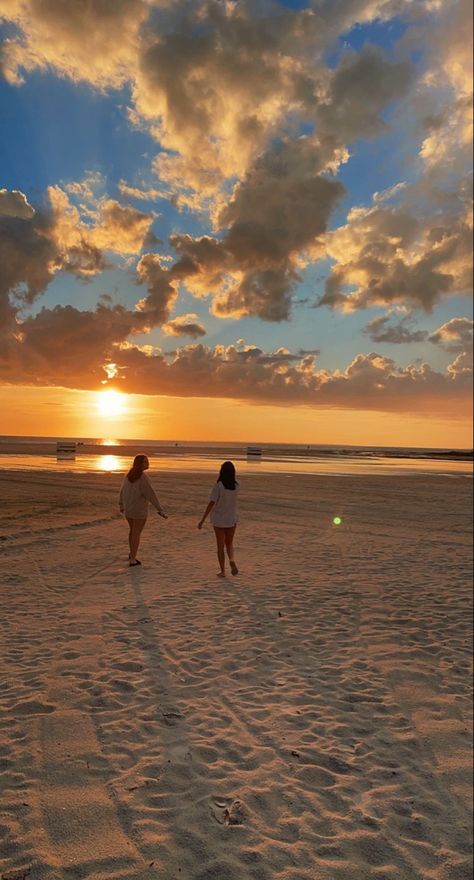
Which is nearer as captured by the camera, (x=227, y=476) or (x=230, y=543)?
(x=227, y=476)

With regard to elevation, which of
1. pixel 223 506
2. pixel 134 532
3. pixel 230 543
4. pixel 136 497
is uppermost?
pixel 136 497

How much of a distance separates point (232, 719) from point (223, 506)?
6.04 meters

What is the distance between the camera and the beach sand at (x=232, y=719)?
436 cm

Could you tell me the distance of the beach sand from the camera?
172 inches

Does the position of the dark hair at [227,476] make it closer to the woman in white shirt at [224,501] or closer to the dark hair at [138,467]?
the woman in white shirt at [224,501]

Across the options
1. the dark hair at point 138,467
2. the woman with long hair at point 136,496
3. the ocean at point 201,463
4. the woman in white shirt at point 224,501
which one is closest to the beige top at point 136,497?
the woman with long hair at point 136,496

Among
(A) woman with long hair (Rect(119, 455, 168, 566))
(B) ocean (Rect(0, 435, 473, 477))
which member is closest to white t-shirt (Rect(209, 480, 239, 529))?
(A) woman with long hair (Rect(119, 455, 168, 566))

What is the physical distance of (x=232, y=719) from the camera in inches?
245

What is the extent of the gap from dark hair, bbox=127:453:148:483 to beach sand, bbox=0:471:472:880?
2365mm

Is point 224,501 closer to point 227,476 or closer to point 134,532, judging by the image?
point 227,476

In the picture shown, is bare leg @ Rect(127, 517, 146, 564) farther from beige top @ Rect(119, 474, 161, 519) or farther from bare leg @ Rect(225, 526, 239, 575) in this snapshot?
bare leg @ Rect(225, 526, 239, 575)

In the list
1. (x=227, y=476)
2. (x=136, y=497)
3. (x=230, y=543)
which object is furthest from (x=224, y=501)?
(x=136, y=497)

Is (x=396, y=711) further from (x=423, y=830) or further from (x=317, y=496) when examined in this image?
(x=317, y=496)

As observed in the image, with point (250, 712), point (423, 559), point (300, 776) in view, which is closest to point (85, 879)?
point (300, 776)
